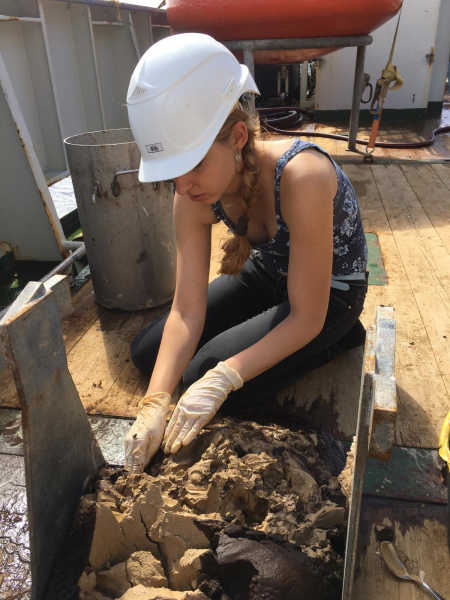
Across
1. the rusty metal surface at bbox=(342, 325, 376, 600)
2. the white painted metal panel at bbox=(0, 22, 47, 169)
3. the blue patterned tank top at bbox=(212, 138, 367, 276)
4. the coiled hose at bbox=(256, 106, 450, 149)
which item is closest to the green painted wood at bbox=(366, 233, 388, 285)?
the blue patterned tank top at bbox=(212, 138, 367, 276)

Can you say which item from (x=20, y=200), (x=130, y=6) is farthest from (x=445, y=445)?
(x=130, y=6)

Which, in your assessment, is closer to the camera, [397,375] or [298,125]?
[397,375]

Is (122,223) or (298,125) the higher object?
(122,223)

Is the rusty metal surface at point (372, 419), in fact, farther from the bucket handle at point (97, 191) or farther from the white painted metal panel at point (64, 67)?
the white painted metal panel at point (64, 67)

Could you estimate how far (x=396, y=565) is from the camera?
1.30 m

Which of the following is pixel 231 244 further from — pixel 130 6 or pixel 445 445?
pixel 130 6

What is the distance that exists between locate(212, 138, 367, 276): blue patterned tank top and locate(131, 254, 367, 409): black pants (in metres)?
0.08

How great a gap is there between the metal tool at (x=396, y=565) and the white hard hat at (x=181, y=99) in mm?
1118

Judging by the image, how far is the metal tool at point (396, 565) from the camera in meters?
1.25

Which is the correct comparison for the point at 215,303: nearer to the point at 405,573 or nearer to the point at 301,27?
the point at 405,573

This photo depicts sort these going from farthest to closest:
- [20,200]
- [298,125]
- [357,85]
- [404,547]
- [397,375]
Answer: [298,125]
[357,85]
[20,200]
[397,375]
[404,547]

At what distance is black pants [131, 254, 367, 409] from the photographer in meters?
1.81

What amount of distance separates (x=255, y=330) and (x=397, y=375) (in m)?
0.63

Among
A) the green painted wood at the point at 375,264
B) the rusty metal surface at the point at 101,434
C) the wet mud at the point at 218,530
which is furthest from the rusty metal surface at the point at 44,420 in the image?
the green painted wood at the point at 375,264
